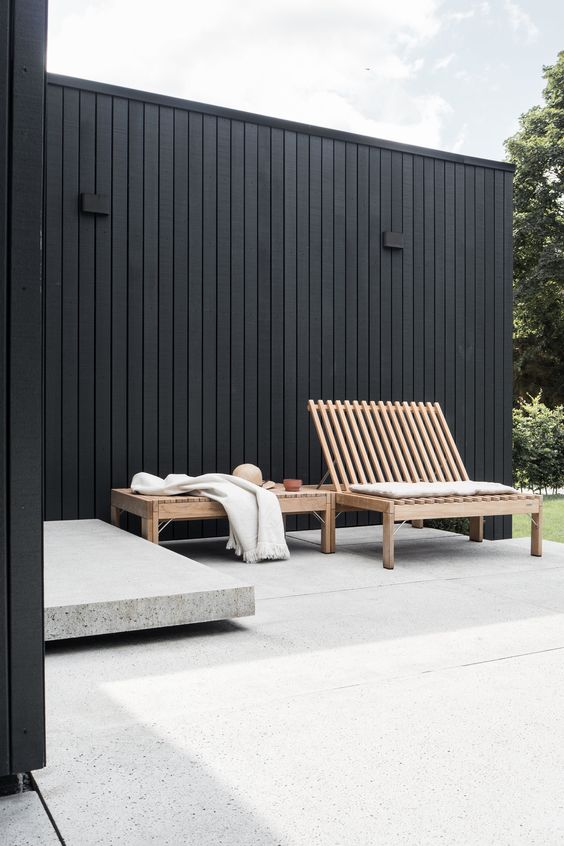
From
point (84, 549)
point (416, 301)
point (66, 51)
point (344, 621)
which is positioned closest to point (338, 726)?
point (344, 621)

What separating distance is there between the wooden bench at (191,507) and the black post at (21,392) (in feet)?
8.65

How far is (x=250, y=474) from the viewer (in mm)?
5180

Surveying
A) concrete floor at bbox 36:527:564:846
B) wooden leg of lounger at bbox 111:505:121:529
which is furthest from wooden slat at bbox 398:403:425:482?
wooden leg of lounger at bbox 111:505:121:529

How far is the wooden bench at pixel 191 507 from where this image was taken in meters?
4.41

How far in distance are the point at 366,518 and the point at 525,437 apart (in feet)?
17.9

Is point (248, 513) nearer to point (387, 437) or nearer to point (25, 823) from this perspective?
point (387, 437)

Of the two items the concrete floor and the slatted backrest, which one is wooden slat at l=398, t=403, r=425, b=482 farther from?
the concrete floor

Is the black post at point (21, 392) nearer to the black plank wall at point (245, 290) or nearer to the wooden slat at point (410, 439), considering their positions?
the black plank wall at point (245, 290)

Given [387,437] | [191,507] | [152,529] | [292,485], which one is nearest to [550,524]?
[387,437]

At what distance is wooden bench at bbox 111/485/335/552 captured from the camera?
14.5ft

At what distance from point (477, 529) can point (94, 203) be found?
11.7 ft

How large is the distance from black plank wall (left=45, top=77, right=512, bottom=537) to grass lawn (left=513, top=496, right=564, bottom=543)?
46cm

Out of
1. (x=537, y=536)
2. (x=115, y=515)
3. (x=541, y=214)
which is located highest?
(x=541, y=214)

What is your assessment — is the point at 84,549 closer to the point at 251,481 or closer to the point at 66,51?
the point at 251,481
